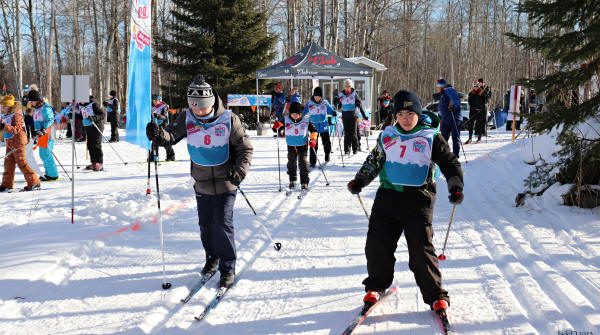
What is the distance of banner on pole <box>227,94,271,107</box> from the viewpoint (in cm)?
2092

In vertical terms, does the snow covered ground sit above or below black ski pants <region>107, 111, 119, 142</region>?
below

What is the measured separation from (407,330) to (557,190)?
15.4 feet

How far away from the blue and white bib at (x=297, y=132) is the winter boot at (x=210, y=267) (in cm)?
424

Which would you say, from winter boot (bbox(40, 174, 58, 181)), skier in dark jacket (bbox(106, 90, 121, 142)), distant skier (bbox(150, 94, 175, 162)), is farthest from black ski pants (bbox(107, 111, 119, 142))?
winter boot (bbox(40, 174, 58, 181))

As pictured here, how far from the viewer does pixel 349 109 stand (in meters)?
12.3

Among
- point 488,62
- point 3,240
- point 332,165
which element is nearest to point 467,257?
point 3,240

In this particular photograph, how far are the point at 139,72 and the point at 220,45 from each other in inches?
570

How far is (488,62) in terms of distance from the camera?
45719mm

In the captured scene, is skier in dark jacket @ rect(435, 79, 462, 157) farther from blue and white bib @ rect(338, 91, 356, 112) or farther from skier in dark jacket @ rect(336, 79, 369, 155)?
blue and white bib @ rect(338, 91, 356, 112)

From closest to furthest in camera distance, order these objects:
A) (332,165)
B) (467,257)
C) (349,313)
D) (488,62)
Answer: (349,313) → (467,257) → (332,165) → (488,62)

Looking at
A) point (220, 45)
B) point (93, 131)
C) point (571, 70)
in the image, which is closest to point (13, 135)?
point (93, 131)

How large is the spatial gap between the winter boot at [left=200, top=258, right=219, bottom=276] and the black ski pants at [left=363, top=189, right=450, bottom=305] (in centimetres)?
172

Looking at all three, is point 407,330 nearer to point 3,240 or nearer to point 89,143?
point 3,240

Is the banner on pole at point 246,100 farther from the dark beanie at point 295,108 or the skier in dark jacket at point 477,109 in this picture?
the dark beanie at point 295,108
